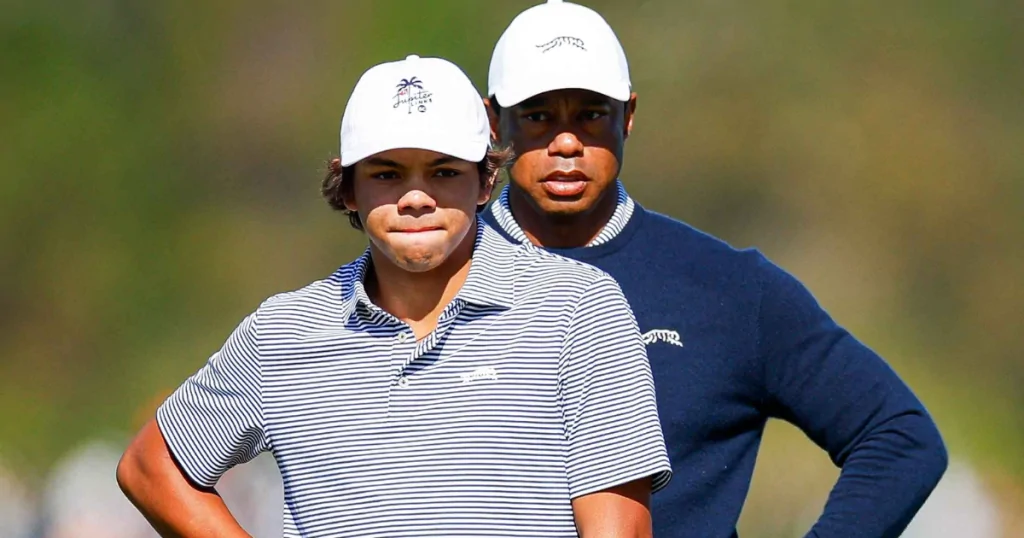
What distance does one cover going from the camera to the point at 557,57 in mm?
3303

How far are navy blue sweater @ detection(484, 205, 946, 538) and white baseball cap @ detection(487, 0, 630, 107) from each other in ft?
0.88

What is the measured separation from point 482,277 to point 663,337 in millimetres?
720

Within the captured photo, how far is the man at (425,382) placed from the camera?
2402mm

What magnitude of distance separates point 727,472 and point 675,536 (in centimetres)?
17

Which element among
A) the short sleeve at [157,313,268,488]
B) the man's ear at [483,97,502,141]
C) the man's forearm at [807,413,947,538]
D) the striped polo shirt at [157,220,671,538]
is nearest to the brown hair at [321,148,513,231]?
the striped polo shirt at [157,220,671,538]

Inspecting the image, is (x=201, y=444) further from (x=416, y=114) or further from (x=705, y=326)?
(x=705, y=326)

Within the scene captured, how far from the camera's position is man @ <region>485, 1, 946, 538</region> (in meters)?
3.18

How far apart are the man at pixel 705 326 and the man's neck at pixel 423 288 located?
66cm

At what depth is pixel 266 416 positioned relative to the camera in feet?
8.54

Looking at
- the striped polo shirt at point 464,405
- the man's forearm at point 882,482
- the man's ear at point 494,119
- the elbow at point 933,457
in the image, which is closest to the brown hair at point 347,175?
the striped polo shirt at point 464,405

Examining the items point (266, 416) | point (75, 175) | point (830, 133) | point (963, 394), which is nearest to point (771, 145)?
point (830, 133)

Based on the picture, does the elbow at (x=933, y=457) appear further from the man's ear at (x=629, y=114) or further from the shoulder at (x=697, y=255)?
the man's ear at (x=629, y=114)

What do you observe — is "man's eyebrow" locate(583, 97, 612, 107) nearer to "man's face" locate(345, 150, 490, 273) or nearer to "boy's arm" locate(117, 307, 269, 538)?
"man's face" locate(345, 150, 490, 273)

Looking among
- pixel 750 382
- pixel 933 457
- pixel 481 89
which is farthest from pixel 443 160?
pixel 481 89
